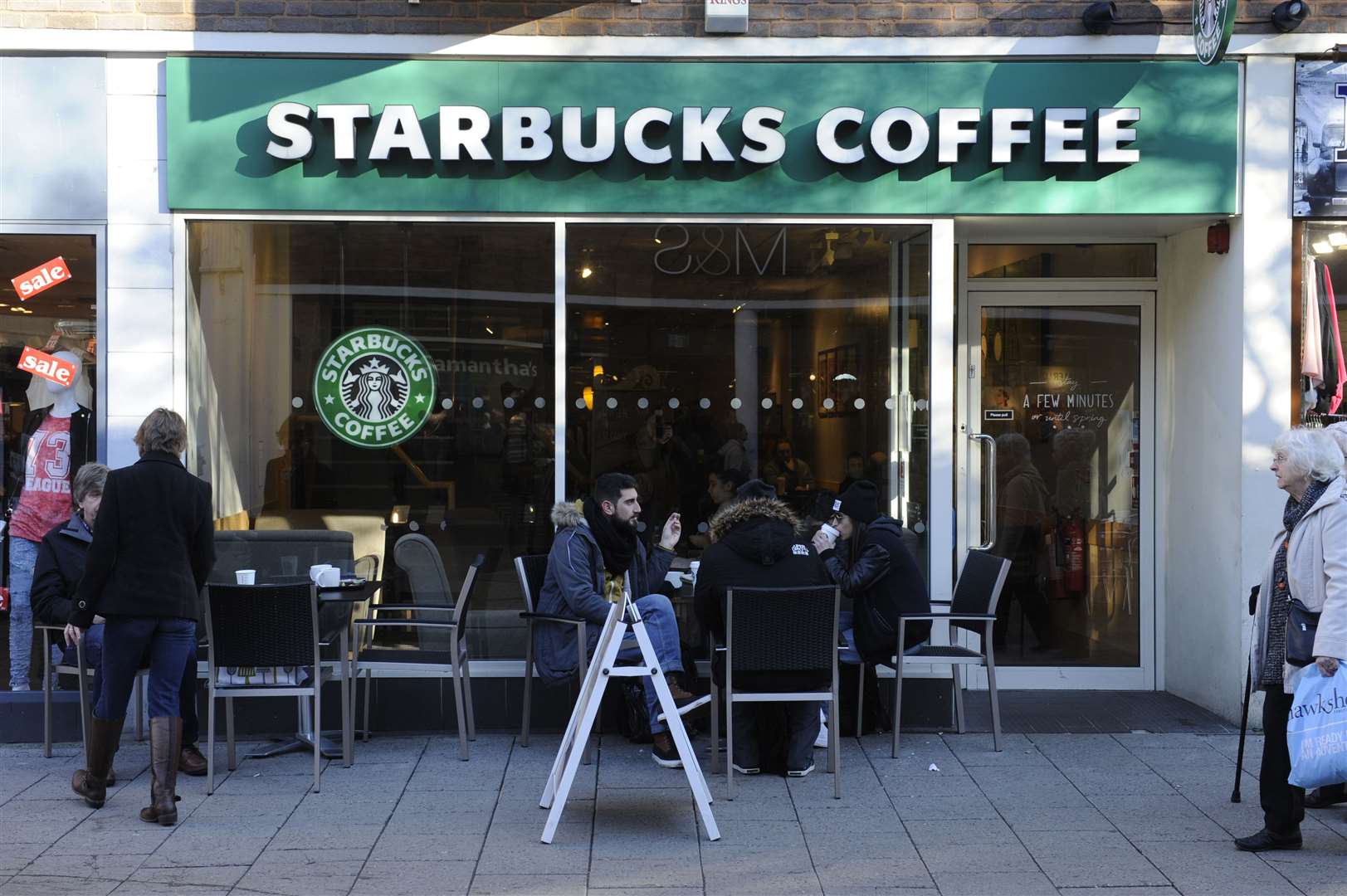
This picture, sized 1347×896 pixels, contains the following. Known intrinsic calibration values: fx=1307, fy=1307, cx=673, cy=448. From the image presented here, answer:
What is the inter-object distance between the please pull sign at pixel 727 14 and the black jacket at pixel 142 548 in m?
3.72

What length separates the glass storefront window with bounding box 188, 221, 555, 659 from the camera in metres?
7.57

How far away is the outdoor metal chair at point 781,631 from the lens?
239 inches

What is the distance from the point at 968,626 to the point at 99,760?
446cm

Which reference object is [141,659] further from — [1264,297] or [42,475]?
[1264,297]

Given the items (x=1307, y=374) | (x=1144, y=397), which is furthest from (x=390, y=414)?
(x=1307, y=374)

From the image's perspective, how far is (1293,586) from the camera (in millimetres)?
5254

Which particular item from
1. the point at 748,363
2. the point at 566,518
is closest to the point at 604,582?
the point at 566,518

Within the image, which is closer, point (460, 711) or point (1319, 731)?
point (1319, 731)

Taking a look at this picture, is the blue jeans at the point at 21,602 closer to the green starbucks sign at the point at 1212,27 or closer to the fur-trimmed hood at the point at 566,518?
the fur-trimmed hood at the point at 566,518

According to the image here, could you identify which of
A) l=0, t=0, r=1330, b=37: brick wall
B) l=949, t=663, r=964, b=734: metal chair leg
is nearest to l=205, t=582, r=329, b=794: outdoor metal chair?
l=0, t=0, r=1330, b=37: brick wall

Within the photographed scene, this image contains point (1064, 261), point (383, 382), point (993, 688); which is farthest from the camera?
point (1064, 261)

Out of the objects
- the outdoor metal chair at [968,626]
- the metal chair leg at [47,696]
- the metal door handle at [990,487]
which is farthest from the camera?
the metal door handle at [990,487]

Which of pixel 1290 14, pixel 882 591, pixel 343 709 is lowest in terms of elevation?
pixel 343 709

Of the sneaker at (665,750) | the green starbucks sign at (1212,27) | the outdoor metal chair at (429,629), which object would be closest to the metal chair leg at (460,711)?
the outdoor metal chair at (429,629)
